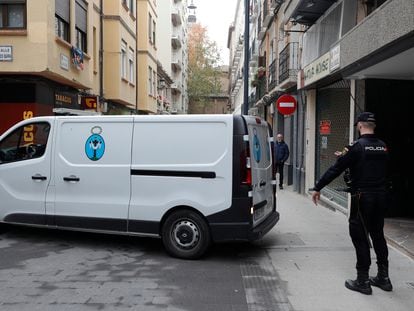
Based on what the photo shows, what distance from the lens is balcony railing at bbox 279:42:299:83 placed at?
604 inches

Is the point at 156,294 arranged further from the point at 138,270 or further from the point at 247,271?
the point at 247,271

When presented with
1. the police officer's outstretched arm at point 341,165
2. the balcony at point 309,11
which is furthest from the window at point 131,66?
the police officer's outstretched arm at point 341,165

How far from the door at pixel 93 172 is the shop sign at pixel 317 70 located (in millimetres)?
5224

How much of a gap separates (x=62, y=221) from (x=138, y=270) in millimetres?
1865

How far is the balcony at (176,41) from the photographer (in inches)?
2002

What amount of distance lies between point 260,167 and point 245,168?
65cm

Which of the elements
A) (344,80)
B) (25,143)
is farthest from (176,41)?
(25,143)

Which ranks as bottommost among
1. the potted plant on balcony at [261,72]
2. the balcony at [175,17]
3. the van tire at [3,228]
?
the van tire at [3,228]

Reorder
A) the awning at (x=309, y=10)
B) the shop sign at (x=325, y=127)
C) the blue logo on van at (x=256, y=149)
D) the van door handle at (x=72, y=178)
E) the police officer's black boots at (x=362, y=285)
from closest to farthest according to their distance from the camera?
1. the police officer's black boots at (x=362, y=285)
2. the blue logo on van at (x=256, y=149)
3. the van door handle at (x=72, y=178)
4. the awning at (x=309, y=10)
5. the shop sign at (x=325, y=127)

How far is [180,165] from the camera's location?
653 cm

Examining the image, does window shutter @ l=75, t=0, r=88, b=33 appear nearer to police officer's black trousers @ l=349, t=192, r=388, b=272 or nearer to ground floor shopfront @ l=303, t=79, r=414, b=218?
ground floor shopfront @ l=303, t=79, r=414, b=218

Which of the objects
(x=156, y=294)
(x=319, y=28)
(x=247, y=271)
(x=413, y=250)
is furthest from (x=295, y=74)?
(x=156, y=294)

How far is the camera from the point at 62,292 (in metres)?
5.13

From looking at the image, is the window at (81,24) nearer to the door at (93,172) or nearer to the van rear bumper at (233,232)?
the door at (93,172)
